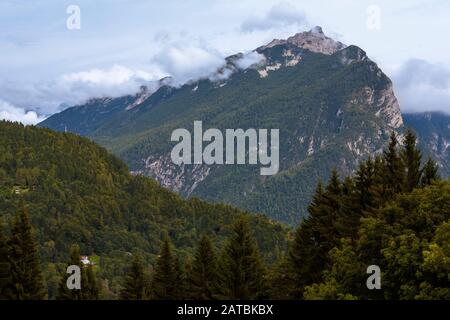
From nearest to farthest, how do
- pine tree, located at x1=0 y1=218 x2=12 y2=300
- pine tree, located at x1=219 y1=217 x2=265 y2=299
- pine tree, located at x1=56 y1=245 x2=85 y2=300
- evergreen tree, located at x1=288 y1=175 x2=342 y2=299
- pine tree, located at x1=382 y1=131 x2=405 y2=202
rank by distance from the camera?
1. pine tree, located at x1=382 y1=131 x2=405 y2=202
2. pine tree, located at x1=0 y1=218 x2=12 y2=300
3. evergreen tree, located at x1=288 y1=175 x2=342 y2=299
4. pine tree, located at x1=219 y1=217 x2=265 y2=299
5. pine tree, located at x1=56 y1=245 x2=85 y2=300

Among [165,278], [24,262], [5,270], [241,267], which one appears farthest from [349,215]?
[5,270]

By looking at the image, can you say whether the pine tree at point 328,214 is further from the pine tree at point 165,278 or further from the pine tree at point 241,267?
the pine tree at point 165,278

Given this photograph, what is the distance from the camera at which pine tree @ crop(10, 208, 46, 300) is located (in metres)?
64.6

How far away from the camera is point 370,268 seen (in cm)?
4762

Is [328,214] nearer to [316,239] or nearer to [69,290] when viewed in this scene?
[316,239]

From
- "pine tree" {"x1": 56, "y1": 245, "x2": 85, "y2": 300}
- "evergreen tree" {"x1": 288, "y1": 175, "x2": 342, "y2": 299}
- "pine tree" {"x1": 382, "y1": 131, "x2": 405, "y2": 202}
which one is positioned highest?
"pine tree" {"x1": 382, "y1": 131, "x2": 405, "y2": 202}

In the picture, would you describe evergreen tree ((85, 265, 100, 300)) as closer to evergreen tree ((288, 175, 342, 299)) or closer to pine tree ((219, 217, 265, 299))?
pine tree ((219, 217, 265, 299))

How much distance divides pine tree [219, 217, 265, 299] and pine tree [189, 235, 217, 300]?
2.08 metres

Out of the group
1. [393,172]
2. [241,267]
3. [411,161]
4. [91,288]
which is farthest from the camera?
[91,288]

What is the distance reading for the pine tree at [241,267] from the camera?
68.2 metres

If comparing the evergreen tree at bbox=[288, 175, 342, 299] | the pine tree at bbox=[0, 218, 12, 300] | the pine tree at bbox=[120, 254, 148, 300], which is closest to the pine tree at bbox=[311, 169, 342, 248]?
the evergreen tree at bbox=[288, 175, 342, 299]

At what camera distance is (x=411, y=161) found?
64125mm

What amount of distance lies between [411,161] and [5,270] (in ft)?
128
